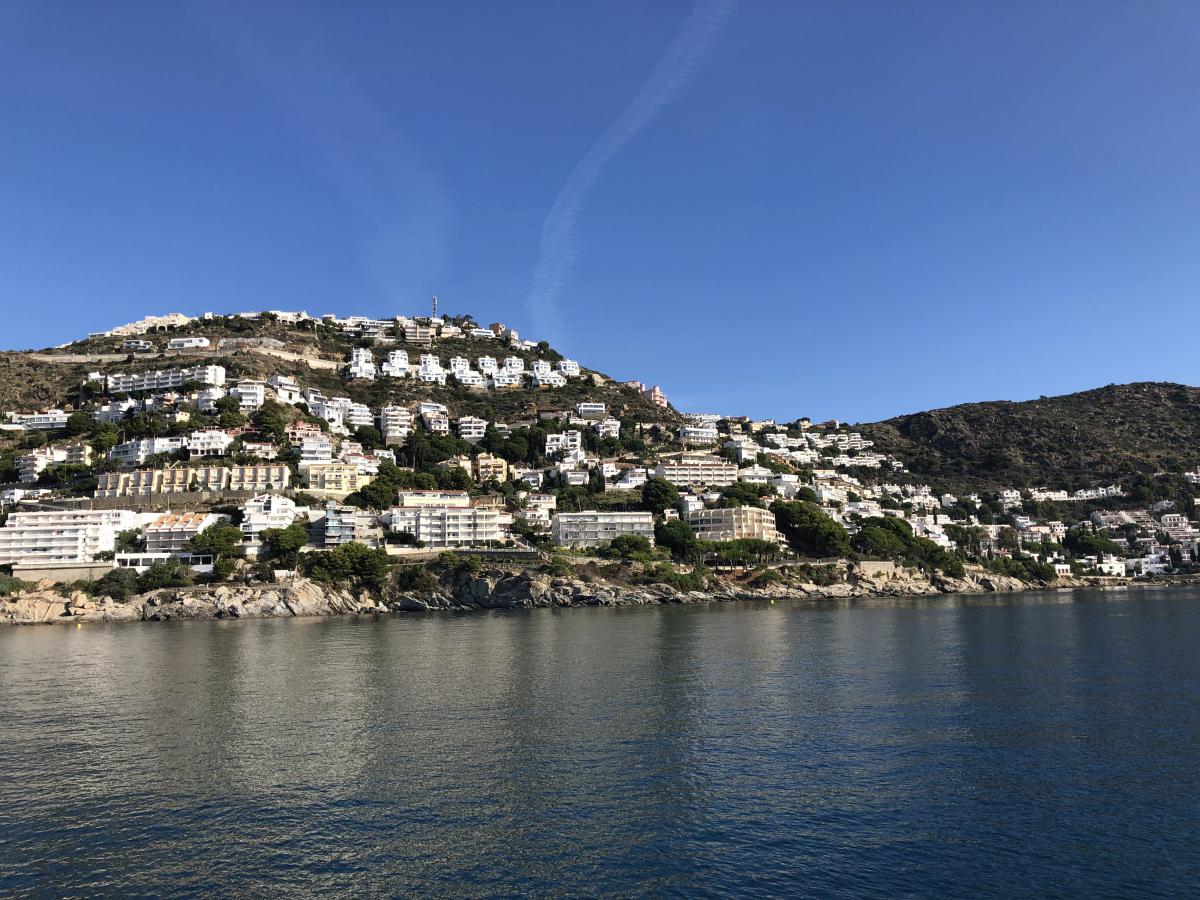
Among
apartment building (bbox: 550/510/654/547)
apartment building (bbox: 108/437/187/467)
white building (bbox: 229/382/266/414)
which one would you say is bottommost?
apartment building (bbox: 550/510/654/547)

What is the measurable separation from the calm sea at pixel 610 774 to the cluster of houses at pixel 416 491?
155 feet

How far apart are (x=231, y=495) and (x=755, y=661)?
72.2 meters

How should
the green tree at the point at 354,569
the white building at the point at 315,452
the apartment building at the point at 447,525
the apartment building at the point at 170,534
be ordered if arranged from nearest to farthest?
the green tree at the point at 354,569, the apartment building at the point at 170,534, the apartment building at the point at 447,525, the white building at the point at 315,452

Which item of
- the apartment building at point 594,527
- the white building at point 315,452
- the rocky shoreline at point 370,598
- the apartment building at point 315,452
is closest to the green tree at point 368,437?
the apartment building at point 315,452

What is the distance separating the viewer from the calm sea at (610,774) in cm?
1442

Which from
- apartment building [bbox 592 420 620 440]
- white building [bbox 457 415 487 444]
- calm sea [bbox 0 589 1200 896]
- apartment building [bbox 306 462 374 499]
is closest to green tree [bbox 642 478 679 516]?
apartment building [bbox 592 420 620 440]

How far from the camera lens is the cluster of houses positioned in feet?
279

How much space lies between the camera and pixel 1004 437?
19575 cm

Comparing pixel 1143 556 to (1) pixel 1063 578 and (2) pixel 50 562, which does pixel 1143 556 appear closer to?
(1) pixel 1063 578

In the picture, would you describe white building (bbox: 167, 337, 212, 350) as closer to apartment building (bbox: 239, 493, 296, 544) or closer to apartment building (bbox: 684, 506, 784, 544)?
apartment building (bbox: 239, 493, 296, 544)

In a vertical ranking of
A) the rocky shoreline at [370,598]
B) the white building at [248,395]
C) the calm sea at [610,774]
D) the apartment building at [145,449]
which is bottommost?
the calm sea at [610,774]

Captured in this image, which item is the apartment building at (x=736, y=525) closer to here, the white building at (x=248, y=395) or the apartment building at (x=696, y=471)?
the apartment building at (x=696, y=471)

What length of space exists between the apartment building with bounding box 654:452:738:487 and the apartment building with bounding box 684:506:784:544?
14.9m

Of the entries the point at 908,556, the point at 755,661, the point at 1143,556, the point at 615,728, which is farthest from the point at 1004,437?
the point at 615,728
